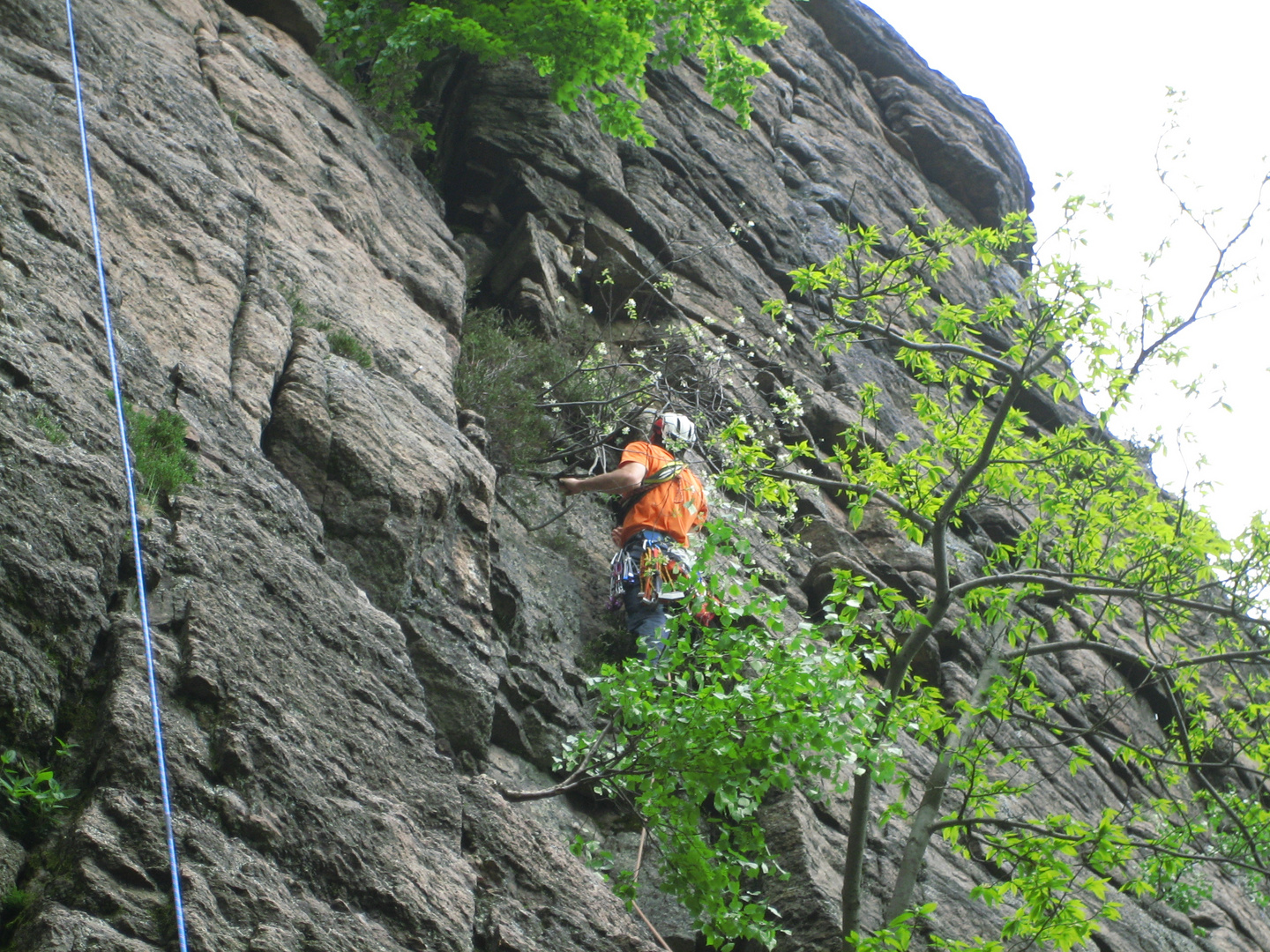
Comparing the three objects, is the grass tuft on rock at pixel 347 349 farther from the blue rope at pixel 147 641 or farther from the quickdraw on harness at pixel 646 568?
the quickdraw on harness at pixel 646 568

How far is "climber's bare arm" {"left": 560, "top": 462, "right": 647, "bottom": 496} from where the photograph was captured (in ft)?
23.8

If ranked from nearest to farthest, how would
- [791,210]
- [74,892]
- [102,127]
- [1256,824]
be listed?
[74,892] → [102,127] → [1256,824] → [791,210]

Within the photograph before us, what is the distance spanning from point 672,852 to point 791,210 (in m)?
12.0

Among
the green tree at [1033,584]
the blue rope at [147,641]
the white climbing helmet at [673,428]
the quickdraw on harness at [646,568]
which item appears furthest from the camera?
the white climbing helmet at [673,428]

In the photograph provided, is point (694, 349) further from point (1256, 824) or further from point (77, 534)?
point (77, 534)

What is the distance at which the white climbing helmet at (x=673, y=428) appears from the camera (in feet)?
26.0

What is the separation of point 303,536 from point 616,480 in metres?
2.76

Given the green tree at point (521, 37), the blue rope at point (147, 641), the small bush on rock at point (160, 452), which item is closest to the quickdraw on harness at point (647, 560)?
the small bush on rock at point (160, 452)

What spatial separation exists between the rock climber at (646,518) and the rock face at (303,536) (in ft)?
1.44

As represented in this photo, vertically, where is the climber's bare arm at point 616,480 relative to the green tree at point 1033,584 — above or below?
below

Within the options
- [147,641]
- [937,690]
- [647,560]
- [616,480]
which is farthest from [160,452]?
[937,690]

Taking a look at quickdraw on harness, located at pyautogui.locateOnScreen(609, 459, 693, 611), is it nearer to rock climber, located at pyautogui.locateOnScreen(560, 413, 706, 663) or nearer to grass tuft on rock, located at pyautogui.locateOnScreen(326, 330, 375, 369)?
rock climber, located at pyautogui.locateOnScreen(560, 413, 706, 663)

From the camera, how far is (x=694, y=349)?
999cm

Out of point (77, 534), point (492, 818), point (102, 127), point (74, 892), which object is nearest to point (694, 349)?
point (102, 127)
